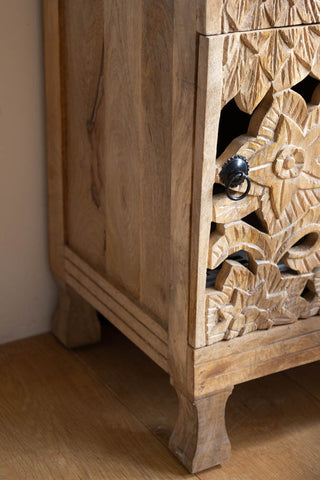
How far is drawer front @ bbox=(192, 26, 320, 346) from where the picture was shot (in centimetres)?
106

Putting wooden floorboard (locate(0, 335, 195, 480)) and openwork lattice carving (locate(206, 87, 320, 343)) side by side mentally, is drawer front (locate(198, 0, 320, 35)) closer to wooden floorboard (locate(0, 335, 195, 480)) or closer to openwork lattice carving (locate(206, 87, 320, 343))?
openwork lattice carving (locate(206, 87, 320, 343))

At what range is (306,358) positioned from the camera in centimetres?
133

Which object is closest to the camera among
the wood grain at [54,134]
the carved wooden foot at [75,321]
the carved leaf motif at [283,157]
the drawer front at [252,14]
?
the drawer front at [252,14]

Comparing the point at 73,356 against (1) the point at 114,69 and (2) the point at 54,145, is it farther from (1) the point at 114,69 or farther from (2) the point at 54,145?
(1) the point at 114,69

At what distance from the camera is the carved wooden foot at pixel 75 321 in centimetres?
161

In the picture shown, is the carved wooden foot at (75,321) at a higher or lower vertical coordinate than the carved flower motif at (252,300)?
lower

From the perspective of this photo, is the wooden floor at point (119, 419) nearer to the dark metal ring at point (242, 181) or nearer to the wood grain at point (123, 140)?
the wood grain at point (123, 140)

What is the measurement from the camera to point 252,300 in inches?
Answer: 48.3

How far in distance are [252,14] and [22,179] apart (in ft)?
2.20

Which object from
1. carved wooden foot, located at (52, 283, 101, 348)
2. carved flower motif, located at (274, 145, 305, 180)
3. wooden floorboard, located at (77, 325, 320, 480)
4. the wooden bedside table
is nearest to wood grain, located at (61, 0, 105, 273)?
the wooden bedside table

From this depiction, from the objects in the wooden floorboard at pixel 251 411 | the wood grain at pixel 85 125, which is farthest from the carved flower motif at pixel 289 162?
the wooden floorboard at pixel 251 411

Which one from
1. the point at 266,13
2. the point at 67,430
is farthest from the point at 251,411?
the point at 266,13

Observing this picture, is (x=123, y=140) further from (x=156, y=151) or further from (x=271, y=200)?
(x=271, y=200)

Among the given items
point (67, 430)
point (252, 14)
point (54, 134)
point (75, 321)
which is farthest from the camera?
point (75, 321)
